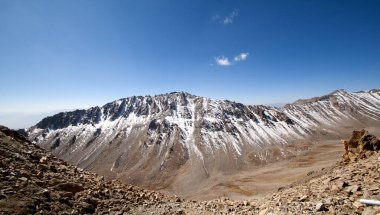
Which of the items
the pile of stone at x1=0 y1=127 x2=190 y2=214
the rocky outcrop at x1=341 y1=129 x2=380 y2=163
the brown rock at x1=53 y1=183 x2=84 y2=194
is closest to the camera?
the pile of stone at x1=0 y1=127 x2=190 y2=214

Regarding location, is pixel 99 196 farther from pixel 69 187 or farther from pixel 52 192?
pixel 52 192

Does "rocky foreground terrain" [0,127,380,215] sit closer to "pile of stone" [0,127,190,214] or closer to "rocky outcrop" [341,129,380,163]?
"pile of stone" [0,127,190,214]

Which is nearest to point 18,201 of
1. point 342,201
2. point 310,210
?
point 310,210

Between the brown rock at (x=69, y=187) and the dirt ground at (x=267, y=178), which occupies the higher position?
the brown rock at (x=69, y=187)

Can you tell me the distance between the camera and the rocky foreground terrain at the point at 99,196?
36.6ft

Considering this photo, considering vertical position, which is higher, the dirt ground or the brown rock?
the brown rock

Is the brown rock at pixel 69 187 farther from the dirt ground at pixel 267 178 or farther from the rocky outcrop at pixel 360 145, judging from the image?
the dirt ground at pixel 267 178

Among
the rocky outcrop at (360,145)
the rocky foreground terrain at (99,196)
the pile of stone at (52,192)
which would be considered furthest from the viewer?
the rocky outcrop at (360,145)

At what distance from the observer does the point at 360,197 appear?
13094 mm

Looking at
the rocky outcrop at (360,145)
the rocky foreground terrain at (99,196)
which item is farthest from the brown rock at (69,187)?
the rocky outcrop at (360,145)

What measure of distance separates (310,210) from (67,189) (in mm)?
12420

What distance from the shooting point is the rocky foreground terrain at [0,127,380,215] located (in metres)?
11.2

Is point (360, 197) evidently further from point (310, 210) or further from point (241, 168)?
point (241, 168)

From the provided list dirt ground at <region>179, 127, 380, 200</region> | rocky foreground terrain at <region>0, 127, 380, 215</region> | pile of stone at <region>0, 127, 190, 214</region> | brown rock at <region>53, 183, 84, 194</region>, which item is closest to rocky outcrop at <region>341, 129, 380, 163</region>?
rocky foreground terrain at <region>0, 127, 380, 215</region>
